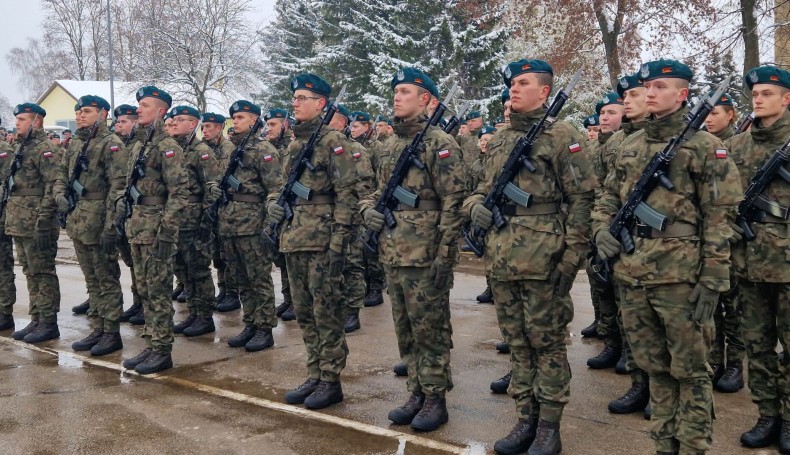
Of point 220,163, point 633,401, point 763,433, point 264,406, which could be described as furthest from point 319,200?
point 763,433

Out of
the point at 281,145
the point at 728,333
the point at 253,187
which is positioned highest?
the point at 281,145

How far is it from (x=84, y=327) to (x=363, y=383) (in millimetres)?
3945

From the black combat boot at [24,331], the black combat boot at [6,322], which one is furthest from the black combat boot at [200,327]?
the black combat boot at [6,322]

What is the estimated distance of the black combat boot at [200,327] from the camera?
7633mm

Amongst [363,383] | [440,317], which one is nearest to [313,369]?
[363,383]

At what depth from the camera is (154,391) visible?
5.79 meters

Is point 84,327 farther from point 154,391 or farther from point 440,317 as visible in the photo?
point 440,317

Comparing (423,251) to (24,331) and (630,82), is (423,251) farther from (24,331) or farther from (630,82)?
(24,331)

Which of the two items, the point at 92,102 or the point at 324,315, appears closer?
the point at 324,315

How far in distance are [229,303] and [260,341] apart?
80.7 inches

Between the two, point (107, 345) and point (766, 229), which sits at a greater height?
point (766, 229)

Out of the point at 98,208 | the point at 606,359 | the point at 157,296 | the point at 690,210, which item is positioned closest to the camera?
the point at 690,210

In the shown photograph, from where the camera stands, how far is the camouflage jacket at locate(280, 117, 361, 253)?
5.32 metres

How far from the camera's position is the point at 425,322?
4.85m
